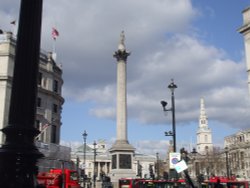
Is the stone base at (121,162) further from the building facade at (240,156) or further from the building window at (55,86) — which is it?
the building facade at (240,156)

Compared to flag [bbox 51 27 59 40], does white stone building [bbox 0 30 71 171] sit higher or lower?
lower

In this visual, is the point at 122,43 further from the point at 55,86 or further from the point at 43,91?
the point at 43,91

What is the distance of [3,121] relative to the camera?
4800 cm

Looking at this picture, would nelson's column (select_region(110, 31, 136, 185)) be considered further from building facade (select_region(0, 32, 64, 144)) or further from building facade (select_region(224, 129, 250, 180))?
building facade (select_region(224, 129, 250, 180))

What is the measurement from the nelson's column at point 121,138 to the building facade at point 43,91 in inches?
389

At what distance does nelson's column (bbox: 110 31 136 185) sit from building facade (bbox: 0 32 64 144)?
9893 millimetres

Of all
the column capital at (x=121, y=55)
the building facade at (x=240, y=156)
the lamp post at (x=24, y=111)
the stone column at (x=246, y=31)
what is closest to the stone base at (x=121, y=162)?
the column capital at (x=121, y=55)

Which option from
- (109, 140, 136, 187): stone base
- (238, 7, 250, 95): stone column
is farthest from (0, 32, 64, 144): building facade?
(238, 7, 250, 95): stone column

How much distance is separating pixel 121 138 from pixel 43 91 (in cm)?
1361

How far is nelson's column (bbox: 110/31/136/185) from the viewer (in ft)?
166

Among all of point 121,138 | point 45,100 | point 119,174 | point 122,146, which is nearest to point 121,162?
point 119,174

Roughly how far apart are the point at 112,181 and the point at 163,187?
9.95 m

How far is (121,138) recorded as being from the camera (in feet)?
172

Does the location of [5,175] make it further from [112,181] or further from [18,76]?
[112,181]
